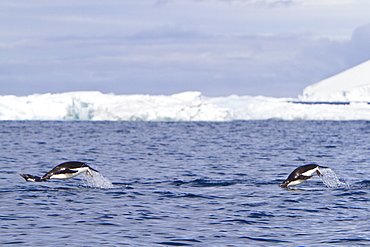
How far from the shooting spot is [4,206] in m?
12.1

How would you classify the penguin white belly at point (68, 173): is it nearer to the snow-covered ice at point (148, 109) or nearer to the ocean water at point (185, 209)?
the ocean water at point (185, 209)

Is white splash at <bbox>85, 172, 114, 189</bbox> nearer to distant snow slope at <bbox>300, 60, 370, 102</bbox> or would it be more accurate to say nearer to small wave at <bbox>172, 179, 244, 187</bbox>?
small wave at <bbox>172, 179, 244, 187</bbox>

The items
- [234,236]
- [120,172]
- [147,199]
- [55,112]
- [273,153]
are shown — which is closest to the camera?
[234,236]

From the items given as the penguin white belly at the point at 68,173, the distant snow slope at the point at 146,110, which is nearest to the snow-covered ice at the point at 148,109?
the distant snow slope at the point at 146,110

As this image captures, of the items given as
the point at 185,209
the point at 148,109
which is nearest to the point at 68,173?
the point at 185,209

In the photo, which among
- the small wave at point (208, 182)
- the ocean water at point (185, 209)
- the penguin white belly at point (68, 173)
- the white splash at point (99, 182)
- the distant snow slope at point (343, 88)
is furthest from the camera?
the distant snow slope at point (343, 88)

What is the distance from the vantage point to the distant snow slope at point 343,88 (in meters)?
86.7

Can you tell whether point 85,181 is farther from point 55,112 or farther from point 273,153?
point 55,112

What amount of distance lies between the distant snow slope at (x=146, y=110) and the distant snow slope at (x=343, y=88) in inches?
603

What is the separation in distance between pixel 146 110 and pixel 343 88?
44.8 meters

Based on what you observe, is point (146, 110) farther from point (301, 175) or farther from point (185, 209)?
point (185, 209)

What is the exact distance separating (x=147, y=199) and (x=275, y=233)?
413 centimetres

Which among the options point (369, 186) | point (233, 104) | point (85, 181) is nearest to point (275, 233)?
point (369, 186)

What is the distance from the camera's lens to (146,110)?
6494 cm
